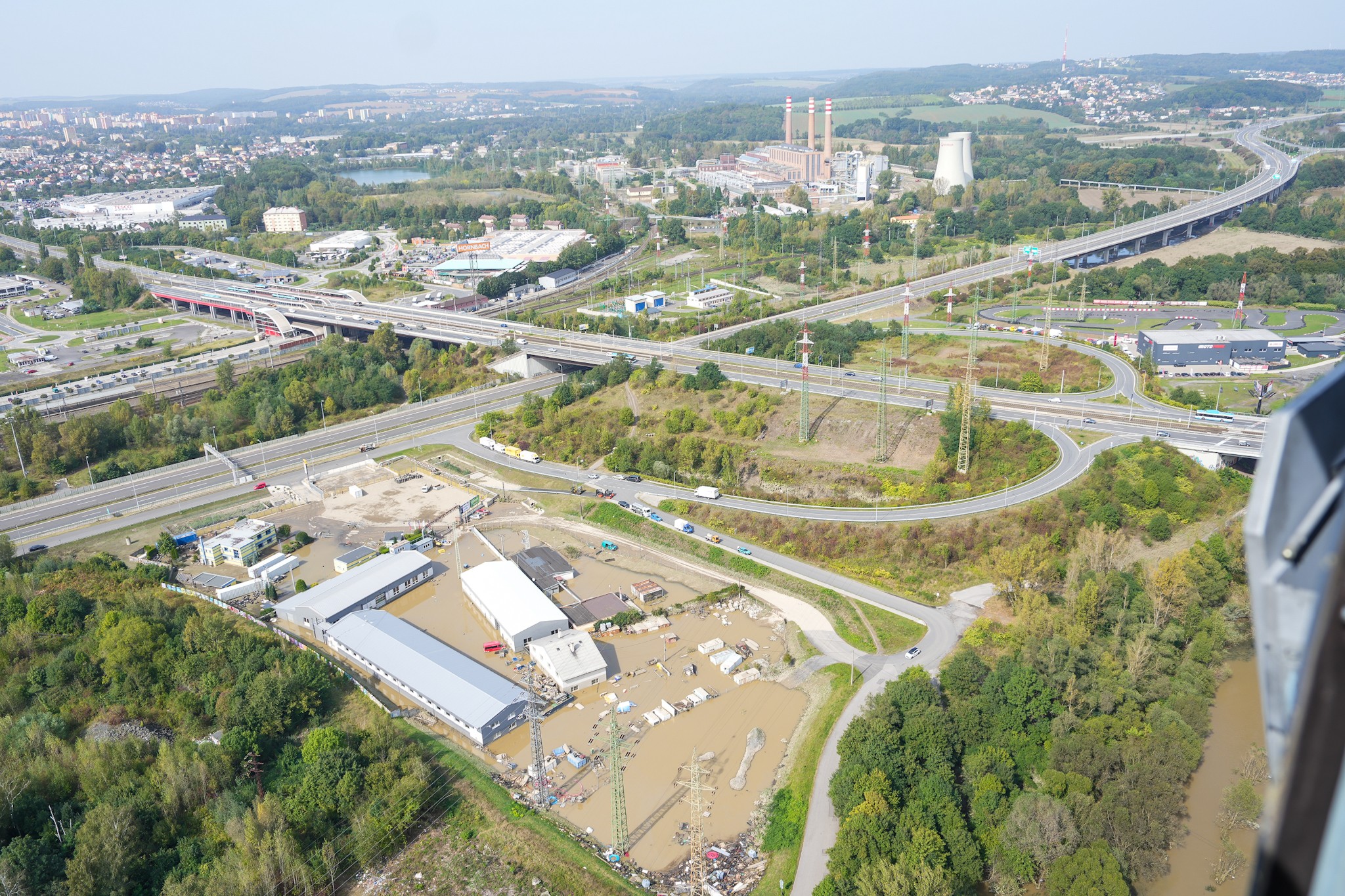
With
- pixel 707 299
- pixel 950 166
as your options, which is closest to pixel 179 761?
pixel 707 299

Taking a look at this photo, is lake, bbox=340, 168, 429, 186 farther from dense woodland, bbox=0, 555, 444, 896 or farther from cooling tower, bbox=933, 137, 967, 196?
dense woodland, bbox=0, 555, 444, 896

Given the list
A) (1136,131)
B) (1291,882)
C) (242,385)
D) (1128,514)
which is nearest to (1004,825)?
(1128,514)

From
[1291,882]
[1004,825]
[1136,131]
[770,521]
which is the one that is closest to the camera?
[1291,882]

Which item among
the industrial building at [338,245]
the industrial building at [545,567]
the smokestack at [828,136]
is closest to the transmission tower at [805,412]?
the industrial building at [545,567]

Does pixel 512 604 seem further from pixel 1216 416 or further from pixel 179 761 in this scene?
pixel 1216 416

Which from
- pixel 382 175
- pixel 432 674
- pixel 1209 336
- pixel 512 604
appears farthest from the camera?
pixel 382 175

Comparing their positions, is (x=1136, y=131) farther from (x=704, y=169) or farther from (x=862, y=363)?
(x=862, y=363)
